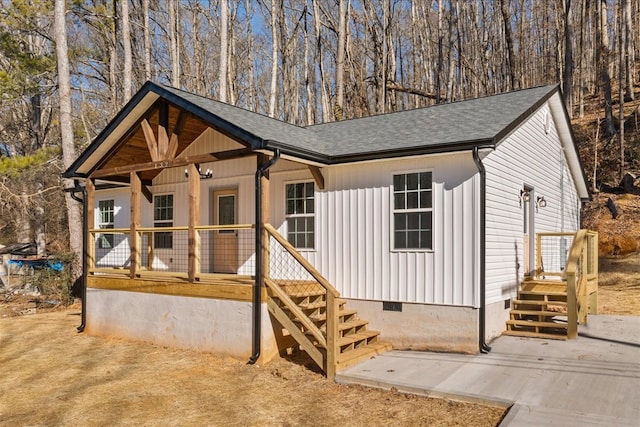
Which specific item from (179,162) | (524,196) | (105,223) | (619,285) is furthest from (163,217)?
(619,285)

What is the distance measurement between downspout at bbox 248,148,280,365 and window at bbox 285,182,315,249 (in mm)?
1767

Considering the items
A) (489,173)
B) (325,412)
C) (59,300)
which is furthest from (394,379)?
(59,300)

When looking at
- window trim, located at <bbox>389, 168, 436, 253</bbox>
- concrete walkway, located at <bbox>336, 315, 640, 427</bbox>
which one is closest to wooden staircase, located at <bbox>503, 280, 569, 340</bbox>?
concrete walkway, located at <bbox>336, 315, 640, 427</bbox>

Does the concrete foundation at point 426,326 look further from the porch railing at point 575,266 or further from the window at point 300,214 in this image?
the porch railing at point 575,266

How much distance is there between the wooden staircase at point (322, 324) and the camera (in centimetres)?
719

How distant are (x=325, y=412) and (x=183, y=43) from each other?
25110mm

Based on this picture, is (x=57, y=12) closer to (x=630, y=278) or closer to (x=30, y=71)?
(x=30, y=71)

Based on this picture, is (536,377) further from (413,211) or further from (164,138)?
(164,138)

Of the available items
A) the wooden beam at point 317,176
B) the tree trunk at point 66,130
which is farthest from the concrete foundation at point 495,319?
the tree trunk at point 66,130

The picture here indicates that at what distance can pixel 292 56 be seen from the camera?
1093 inches

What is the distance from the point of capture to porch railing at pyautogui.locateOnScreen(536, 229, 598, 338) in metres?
8.20

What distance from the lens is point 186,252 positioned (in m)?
11.6

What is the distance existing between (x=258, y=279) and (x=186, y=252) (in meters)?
4.36

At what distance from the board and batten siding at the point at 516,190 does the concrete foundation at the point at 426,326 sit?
0.67 metres
